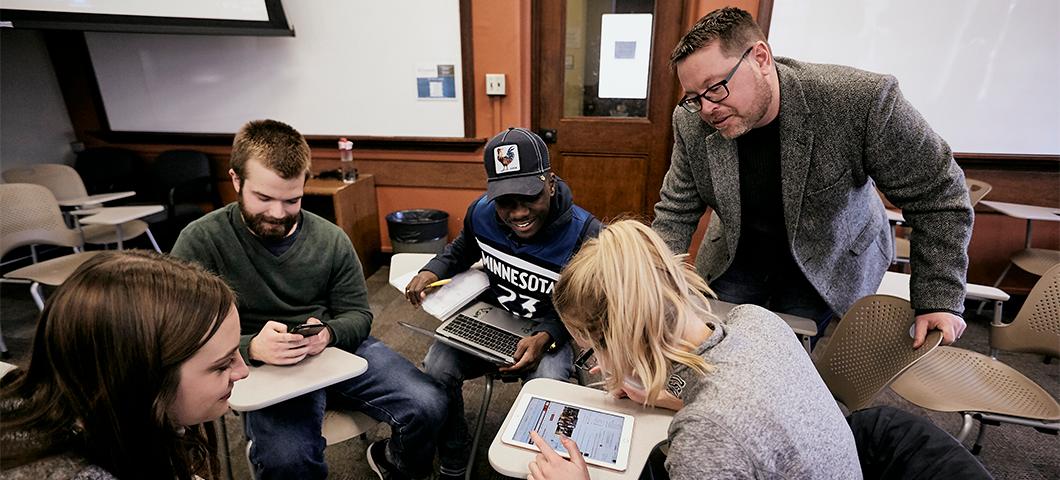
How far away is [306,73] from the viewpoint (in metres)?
3.14

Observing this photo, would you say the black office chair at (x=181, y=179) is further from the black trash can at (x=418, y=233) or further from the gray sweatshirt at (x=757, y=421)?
the gray sweatshirt at (x=757, y=421)

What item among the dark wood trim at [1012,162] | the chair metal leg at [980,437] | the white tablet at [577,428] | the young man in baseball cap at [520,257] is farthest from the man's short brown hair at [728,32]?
the dark wood trim at [1012,162]

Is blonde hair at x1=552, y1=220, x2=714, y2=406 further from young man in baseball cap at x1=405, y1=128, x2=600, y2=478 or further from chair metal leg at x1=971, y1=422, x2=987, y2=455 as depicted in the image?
chair metal leg at x1=971, y1=422, x2=987, y2=455

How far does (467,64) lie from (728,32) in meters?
2.11

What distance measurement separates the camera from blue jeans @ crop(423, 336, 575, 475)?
1449mm

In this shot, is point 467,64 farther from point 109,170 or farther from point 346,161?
point 109,170

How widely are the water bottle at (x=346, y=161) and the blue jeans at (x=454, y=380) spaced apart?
6.23ft

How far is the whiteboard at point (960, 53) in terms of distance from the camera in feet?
8.17

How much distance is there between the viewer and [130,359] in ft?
2.03

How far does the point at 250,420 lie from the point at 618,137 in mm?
2549

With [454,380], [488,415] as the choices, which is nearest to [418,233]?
[488,415]

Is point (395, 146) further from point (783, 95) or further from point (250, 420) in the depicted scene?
point (783, 95)

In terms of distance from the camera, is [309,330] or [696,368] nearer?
[696,368]

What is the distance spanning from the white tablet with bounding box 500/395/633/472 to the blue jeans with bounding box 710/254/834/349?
754mm
